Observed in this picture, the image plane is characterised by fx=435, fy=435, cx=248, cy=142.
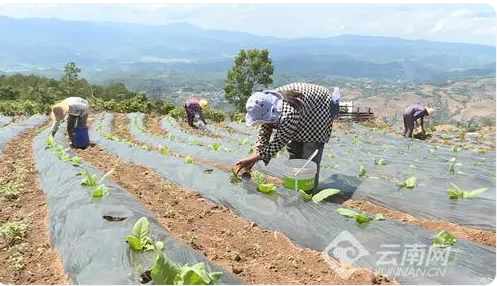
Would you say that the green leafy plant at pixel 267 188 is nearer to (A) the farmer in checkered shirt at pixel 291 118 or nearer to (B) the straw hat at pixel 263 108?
(A) the farmer in checkered shirt at pixel 291 118

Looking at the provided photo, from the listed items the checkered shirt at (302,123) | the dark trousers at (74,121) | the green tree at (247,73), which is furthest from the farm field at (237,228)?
the green tree at (247,73)

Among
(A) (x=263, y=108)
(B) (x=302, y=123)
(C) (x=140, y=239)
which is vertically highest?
(A) (x=263, y=108)

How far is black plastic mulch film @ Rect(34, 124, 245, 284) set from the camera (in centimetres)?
317

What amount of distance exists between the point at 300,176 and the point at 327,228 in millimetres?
1110

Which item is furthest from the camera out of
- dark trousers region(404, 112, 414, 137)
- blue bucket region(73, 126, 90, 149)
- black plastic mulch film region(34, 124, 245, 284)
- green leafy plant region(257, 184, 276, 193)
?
dark trousers region(404, 112, 414, 137)

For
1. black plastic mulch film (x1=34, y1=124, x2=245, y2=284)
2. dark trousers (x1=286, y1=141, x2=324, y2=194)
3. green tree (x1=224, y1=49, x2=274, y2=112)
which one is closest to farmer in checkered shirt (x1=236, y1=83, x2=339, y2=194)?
dark trousers (x1=286, y1=141, x2=324, y2=194)

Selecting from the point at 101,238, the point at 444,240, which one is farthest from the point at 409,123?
the point at 101,238

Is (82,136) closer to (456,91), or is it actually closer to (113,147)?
(113,147)

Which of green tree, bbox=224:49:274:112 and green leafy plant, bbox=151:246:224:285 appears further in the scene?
green tree, bbox=224:49:274:112

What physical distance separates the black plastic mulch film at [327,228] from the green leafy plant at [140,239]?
145 cm

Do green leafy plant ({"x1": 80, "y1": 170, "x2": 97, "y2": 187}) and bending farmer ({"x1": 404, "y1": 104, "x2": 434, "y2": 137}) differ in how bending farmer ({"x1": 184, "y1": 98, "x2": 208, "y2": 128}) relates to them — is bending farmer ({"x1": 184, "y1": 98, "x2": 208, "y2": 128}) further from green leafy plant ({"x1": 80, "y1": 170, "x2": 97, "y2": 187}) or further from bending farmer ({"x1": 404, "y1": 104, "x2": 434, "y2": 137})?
green leafy plant ({"x1": 80, "y1": 170, "x2": 97, "y2": 187})

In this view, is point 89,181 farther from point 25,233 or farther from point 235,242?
point 235,242

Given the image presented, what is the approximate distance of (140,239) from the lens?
3.44 metres

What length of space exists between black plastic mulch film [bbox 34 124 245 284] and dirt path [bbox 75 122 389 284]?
0.34 meters
